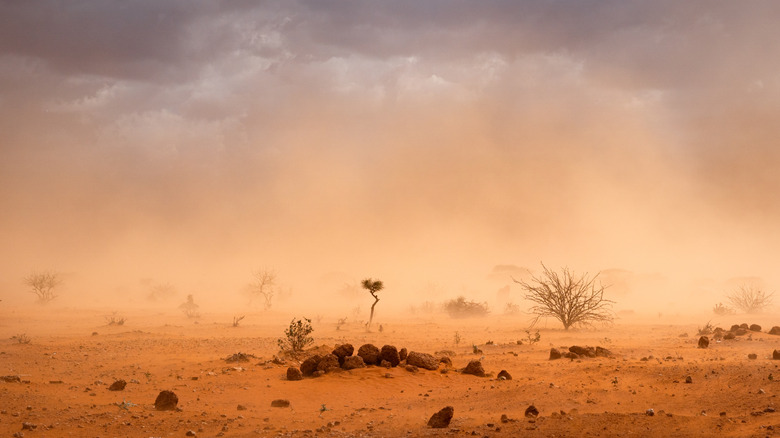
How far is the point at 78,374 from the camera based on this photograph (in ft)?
42.4

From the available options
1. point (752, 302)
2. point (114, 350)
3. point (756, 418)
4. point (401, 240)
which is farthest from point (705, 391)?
point (401, 240)

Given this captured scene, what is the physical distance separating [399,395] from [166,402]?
464 cm

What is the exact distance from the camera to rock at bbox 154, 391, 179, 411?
9305 millimetres

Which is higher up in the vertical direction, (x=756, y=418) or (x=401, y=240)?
(x=401, y=240)

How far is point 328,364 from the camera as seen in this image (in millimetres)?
12438

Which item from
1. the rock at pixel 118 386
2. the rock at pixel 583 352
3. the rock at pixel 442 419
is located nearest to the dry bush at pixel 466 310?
the rock at pixel 583 352

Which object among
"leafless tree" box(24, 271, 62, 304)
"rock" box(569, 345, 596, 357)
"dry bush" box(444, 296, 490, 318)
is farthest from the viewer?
"leafless tree" box(24, 271, 62, 304)

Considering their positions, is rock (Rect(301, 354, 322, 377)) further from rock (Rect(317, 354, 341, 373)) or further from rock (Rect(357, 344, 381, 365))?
rock (Rect(357, 344, 381, 365))

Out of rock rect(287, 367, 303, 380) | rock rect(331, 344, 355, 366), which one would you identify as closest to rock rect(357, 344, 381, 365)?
rock rect(331, 344, 355, 366)

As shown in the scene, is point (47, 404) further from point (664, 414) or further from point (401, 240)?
point (401, 240)

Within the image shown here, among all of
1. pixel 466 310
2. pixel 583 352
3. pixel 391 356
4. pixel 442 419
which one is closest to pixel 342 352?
pixel 391 356

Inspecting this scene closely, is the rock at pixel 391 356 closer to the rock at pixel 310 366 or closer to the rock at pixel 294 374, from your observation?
the rock at pixel 310 366

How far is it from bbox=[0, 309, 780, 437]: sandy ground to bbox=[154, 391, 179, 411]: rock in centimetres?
18

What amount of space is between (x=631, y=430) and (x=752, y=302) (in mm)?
36267
